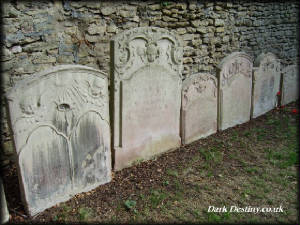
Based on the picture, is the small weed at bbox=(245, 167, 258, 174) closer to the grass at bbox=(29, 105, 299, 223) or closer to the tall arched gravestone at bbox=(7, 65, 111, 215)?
the grass at bbox=(29, 105, 299, 223)

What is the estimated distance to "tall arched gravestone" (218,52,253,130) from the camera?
4.95 meters

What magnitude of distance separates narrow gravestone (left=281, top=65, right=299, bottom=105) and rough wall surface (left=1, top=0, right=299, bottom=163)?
41.6 inches

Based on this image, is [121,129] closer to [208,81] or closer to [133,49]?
[133,49]

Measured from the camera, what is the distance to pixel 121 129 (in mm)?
3727

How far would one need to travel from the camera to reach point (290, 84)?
653 centimetres

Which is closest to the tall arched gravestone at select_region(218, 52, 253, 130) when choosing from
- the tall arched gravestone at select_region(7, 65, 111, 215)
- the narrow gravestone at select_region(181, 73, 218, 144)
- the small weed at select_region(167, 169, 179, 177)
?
the narrow gravestone at select_region(181, 73, 218, 144)

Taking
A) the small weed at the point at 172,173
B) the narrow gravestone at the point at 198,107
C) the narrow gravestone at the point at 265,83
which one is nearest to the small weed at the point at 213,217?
the small weed at the point at 172,173

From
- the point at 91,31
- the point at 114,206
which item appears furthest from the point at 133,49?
the point at 114,206

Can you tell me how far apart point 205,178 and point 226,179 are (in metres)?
0.26

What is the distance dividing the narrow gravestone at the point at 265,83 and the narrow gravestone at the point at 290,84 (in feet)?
0.90

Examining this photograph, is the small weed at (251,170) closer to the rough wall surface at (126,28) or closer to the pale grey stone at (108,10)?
the rough wall surface at (126,28)

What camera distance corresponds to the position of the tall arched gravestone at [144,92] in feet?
11.7

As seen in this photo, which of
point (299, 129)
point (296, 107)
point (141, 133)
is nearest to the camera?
point (141, 133)

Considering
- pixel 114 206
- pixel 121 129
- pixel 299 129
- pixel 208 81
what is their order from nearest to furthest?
pixel 114 206 → pixel 121 129 → pixel 208 81 → pixel 299 129
